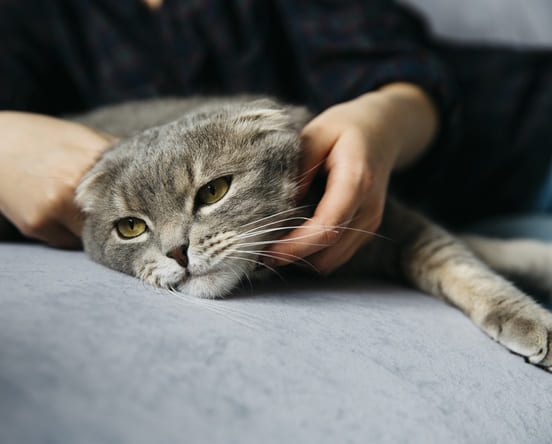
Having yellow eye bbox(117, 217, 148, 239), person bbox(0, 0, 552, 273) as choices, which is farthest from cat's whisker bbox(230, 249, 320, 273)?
person bbox(0, 0, 552, 273)

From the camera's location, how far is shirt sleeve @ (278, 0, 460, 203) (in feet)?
4.20

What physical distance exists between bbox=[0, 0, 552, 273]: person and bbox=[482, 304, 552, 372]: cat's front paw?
0.57 metres

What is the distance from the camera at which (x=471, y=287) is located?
886 millimetres

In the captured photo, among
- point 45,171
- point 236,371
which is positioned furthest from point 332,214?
point 45,171

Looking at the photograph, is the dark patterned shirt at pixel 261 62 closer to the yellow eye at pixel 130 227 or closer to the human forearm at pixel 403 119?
the human forearm at pixel 403 119

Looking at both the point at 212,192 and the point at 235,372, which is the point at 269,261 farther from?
the point at 235,372

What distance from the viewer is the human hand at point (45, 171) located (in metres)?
0.90

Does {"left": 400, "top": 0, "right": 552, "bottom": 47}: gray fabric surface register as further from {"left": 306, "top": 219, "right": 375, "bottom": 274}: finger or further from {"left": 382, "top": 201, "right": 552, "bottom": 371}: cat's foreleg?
{"left": 306, "top": 219, "right": 375, "bottom": 274}: finger

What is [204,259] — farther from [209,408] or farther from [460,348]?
[460,348]

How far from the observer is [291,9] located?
1.42 m

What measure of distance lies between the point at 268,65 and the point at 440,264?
0.96 metres

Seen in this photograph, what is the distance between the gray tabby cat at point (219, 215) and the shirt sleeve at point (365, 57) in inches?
18.5

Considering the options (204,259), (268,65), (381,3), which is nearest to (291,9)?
(268,65)

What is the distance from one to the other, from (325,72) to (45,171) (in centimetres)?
95
